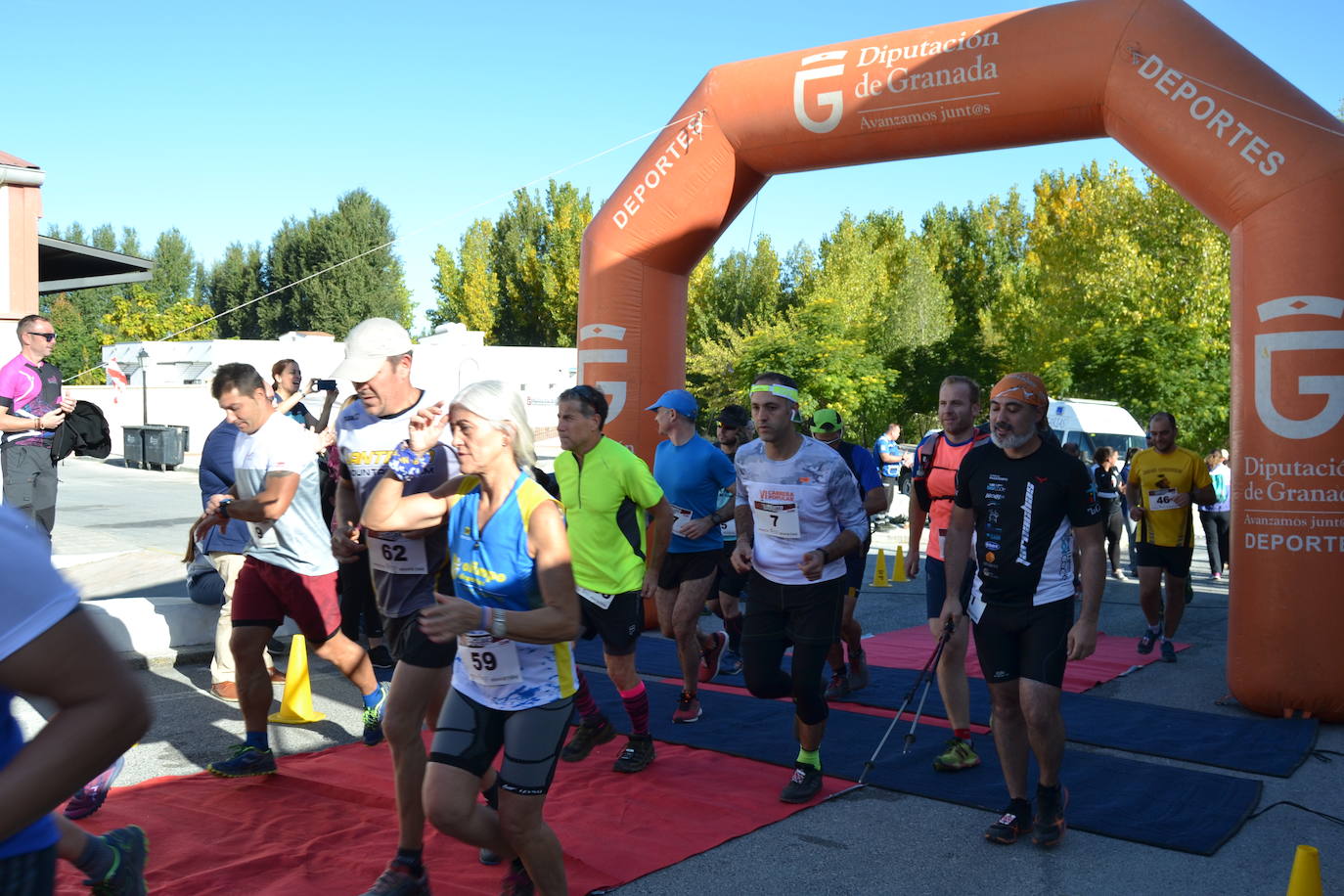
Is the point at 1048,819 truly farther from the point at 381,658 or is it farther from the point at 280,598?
the point at 381,658

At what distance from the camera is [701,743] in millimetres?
6164

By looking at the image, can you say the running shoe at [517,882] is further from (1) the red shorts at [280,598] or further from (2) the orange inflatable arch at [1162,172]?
(2) the orange inflatable arch at [1162,172]

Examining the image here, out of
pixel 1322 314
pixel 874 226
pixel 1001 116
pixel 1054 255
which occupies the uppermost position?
pixel 874 226

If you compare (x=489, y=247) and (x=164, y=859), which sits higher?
(x=489, y=247)

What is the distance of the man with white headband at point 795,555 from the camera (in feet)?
17.2

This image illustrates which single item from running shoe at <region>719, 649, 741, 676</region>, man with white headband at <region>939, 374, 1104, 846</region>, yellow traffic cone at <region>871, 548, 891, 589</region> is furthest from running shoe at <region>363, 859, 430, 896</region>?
yellow traffic cone at <region>871, 548, 891, 589</region>

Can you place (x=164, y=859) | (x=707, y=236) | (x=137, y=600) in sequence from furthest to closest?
→ (x=707, y=236) < (x=137, y=600) < (x=164, y=859)

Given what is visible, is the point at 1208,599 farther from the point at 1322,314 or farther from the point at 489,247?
the point at 489,247

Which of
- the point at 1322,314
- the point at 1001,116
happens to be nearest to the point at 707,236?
the point at 1001,116

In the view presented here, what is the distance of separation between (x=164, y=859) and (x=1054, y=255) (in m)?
37.2

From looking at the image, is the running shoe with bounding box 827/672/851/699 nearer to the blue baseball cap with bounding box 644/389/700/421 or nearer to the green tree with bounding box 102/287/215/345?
the blue baseball cap with bounding box 644/389/700/421

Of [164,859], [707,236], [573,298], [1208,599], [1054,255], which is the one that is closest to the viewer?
[164,859]

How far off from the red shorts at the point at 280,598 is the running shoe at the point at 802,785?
2.28 metres

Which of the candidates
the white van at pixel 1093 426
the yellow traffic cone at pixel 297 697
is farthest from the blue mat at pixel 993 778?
the white van at pixel 1093 426
